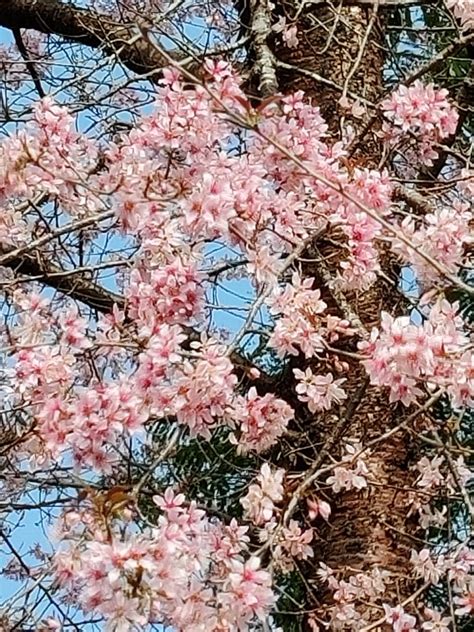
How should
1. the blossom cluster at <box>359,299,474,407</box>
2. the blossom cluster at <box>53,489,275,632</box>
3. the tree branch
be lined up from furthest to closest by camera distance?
the tree branch < the blossom cluster at <box>359,299,474,407</box> < the blossom cluster at <box>53,489,275,632</box>

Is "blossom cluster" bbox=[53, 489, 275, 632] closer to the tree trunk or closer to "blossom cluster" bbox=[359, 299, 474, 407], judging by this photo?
"blossom cluster" bbox=[359, 299, 474, 407]

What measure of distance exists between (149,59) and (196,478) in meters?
1.22

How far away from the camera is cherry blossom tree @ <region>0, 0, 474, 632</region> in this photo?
157 cm

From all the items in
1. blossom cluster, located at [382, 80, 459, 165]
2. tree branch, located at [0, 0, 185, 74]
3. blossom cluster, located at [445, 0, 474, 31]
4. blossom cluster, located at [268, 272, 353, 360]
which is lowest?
blossom cluster, located at [268, 272, 353, 360]

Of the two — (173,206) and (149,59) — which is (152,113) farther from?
A: (149,59)

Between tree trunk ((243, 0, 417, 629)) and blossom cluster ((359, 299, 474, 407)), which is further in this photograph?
tree trunk ((243, 0, 417, 629))

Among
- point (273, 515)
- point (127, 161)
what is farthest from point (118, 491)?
point (127, 161)

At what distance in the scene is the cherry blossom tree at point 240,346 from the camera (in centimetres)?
157

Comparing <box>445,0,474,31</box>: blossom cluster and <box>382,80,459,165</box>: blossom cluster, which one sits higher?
<box>445,0,474,31</box>: blossom cluster

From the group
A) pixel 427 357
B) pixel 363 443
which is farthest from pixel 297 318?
pixel 363 443

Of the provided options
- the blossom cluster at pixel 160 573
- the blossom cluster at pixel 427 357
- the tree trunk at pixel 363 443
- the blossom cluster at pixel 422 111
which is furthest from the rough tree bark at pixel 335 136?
the blossom cluster at pixel 160 573

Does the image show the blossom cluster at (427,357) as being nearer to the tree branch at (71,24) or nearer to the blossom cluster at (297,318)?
the blossom cluster at (297,318)

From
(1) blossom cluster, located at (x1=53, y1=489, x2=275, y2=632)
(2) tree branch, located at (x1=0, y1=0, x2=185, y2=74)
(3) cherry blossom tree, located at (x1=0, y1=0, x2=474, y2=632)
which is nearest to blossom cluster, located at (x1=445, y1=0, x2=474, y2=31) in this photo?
(3) cherry blossom tree, located at (x1=0, y1=0, x2=474, y2=632)

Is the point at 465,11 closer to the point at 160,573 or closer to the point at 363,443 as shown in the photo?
the point at 363,443
